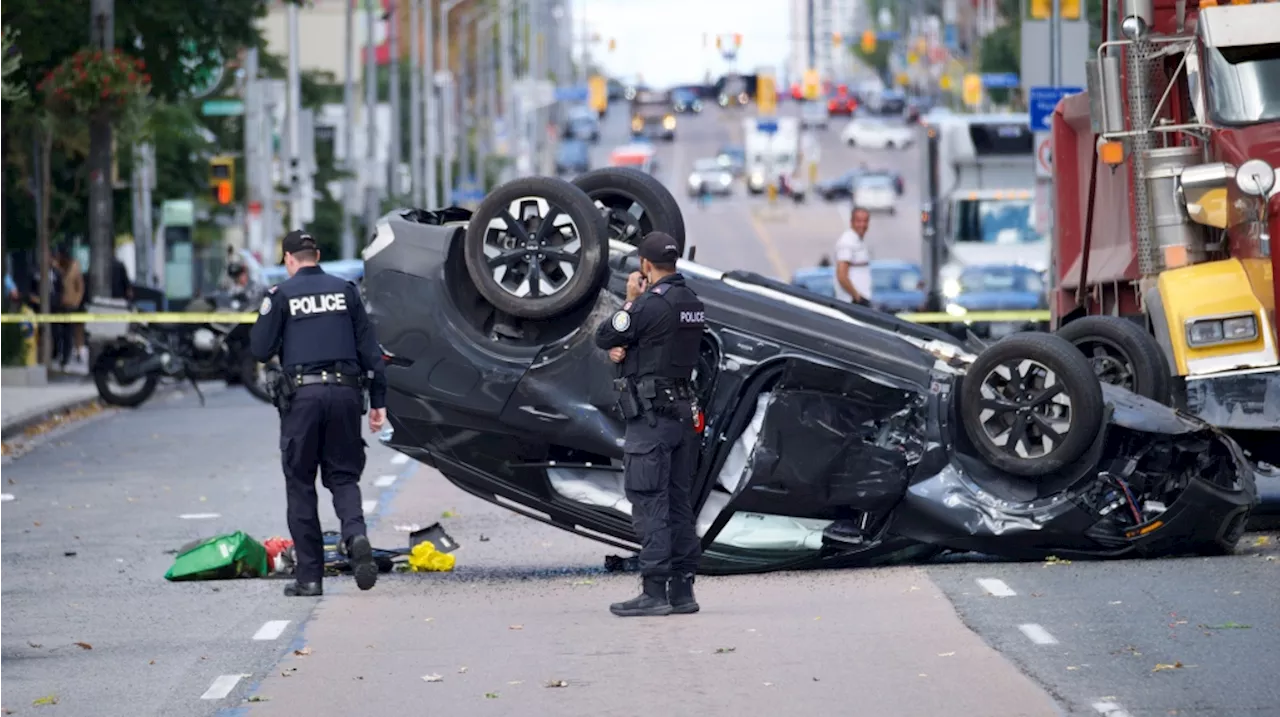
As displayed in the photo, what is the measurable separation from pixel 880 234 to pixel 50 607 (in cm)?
7528

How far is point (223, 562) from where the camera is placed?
13.4 metres

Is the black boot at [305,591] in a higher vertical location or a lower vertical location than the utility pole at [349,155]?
lower

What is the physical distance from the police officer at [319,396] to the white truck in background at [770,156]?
328 ft

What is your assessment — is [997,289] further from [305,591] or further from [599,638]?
[599,638]

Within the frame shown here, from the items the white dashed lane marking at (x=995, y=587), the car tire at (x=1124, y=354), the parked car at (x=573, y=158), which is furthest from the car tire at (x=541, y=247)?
the parked car at (x=573, y=158)

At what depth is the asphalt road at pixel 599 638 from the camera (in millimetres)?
9297

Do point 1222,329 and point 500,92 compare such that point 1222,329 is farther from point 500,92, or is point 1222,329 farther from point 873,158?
point 500,92

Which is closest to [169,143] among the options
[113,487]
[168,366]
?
[168,366]

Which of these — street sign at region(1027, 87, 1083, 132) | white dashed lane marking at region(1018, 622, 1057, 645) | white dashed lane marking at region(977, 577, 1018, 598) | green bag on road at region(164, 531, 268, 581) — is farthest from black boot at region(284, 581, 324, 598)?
street sign at region(1027, 87, 1083, 132)

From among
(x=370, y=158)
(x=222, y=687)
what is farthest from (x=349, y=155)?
(x=222, y=687)

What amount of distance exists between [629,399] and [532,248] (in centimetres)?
177

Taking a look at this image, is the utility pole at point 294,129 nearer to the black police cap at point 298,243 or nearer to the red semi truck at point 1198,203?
the red semi truck at point 1198,203

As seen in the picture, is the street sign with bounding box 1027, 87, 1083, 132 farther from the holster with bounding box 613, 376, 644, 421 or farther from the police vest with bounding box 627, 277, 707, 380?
the holster with bounding box 613, 376, 644, 421

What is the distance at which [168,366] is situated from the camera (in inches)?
1137
